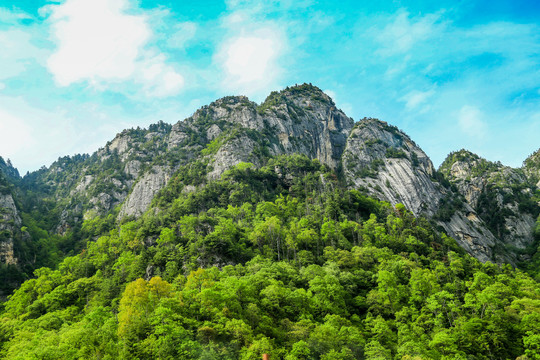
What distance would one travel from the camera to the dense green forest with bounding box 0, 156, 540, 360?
34.0 metres

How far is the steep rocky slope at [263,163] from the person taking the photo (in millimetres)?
120312

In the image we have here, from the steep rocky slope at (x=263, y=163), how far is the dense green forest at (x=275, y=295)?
34170 millimetres

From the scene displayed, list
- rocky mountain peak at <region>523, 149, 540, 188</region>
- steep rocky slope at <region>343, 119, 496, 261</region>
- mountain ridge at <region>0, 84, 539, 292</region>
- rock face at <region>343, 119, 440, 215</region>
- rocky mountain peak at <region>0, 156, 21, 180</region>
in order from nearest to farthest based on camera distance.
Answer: steep rocky slope at <region>343, 119, 496, 261</region>, mountain ridge at <region>0, 84, 539, 292</region>, rock face at <region>343, 119, 440, 215</region>, rocky mountain peak at <region>523, 149, 540, 188</region>, rocky mountain peak at <region>0, 156, 21, 180</region>

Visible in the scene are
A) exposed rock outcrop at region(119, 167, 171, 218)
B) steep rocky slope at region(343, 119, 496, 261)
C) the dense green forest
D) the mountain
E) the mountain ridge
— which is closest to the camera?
the dense green forest

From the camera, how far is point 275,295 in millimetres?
42969

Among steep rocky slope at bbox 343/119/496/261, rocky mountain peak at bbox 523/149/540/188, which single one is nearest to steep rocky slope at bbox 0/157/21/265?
steep rocky slope at bbox 343/119/496/261

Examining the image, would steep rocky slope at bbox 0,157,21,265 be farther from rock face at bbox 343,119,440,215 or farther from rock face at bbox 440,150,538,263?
rock face at bbox 440,150,538,263

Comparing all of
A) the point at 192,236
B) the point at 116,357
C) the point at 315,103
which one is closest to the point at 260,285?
the point at 116,357

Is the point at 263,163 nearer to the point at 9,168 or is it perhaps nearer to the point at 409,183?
the point at 409,183

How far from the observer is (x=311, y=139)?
17088cm

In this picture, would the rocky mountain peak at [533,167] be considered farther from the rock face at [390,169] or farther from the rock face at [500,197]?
the rock face at [390,169]

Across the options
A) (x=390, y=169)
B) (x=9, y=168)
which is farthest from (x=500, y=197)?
(x=9, y=168)

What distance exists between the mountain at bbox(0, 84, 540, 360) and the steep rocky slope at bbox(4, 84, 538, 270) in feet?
2.67

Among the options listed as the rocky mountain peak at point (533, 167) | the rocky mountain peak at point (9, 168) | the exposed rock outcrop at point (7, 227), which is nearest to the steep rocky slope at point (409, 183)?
the rocky mountain peak at point (533, 167)
